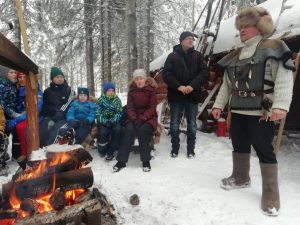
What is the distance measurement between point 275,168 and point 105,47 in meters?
13.3

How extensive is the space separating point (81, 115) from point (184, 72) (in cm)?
217

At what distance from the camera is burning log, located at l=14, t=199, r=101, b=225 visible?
3058 millimetres

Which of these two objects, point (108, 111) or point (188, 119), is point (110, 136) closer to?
point (108, 111)

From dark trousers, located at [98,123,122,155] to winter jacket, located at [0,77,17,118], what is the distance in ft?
5.49

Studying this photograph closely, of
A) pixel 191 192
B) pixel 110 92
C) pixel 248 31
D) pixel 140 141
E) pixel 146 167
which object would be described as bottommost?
pixel 191 192

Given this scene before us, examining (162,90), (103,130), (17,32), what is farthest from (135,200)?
(17,32)

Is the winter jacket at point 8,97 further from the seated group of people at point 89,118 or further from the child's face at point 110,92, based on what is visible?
the child's face at point 110,92

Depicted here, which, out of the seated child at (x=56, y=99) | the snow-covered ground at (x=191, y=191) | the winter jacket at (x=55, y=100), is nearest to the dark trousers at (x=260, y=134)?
the snow-covered ground at (x=191, y=191)

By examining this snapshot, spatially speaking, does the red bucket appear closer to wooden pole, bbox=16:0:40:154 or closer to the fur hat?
the fur hat

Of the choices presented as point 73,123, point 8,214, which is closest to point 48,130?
point 73,123

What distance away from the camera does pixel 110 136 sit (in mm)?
6094

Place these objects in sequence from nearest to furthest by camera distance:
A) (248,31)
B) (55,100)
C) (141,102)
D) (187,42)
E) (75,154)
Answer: (248,31), (75,154), (141,102), (187,42), (55,100)

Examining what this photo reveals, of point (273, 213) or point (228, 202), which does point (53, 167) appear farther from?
point (273, 213)

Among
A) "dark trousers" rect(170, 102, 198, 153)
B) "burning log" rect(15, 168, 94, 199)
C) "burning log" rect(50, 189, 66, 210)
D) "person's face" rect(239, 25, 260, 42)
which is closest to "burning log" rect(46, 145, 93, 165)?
"burning log" rect(15, 168, 94, 199)
